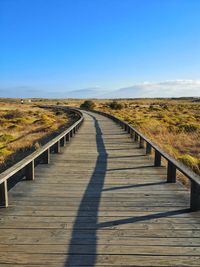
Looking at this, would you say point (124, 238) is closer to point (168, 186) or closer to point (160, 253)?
point (160, 253)

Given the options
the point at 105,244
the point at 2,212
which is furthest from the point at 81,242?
the point at 2,212

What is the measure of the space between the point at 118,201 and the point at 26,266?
2628 mm

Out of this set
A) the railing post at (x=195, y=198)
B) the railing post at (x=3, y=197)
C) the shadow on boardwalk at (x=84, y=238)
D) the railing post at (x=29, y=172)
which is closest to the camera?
the shadow on boardwalk at (x=84, y=238)

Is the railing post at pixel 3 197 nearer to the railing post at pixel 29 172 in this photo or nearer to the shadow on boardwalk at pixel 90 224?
the shadow on boardwalk at pixel 90 224

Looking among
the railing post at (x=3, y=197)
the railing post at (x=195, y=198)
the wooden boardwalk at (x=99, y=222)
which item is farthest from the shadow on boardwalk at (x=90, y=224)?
the railing post at (x=3, y=197)

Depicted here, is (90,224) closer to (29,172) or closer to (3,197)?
(3,197)

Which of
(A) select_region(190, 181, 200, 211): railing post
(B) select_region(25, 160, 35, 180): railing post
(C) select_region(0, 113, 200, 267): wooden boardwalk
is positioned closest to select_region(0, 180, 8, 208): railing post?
(C) select_region(0, 113, 200, 267): wooden boardwalk

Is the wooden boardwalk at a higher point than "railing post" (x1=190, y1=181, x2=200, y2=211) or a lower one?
lower

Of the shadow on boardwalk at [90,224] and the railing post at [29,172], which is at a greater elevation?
the railing post at [29,172]

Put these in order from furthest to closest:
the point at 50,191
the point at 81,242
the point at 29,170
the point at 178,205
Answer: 1. the point at 29,170
2. the point at 50,191
3. the point at 178,205
4. the point at 81,242

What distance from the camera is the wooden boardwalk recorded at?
3750mm

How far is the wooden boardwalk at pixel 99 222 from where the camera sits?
375 cm

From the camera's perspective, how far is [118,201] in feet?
19.3

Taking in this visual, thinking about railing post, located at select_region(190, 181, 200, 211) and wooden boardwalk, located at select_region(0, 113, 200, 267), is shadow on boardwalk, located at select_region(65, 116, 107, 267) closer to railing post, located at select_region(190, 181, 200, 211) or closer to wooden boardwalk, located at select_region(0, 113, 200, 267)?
wooden boardwalk, located at select_region(0, 113, 200, 267)
